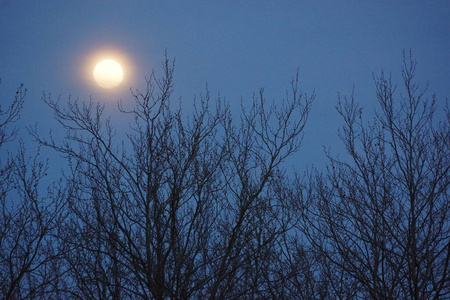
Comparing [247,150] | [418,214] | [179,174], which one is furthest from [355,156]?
[179,174]

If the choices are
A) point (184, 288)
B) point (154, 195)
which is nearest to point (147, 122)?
point (154, 195)

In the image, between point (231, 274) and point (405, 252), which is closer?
point (405, 252)

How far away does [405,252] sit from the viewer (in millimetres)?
5605

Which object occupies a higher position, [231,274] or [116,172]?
[116,172]

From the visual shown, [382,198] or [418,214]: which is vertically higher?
[382,198]

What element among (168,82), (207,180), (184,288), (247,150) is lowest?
(184,288)

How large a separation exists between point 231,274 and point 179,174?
178cm

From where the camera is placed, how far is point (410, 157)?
613 centimetres

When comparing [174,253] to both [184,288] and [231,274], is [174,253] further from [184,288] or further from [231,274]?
[231,274]

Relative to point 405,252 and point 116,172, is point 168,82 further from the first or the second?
point 405,252

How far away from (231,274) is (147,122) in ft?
9.05

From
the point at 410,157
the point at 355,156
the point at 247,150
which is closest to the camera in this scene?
the point at 410,157

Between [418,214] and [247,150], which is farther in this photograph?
[247,150]

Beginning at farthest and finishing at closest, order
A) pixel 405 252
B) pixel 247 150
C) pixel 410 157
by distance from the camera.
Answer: pixel 247 150 < pixel 410 157 < pixel 405 252
